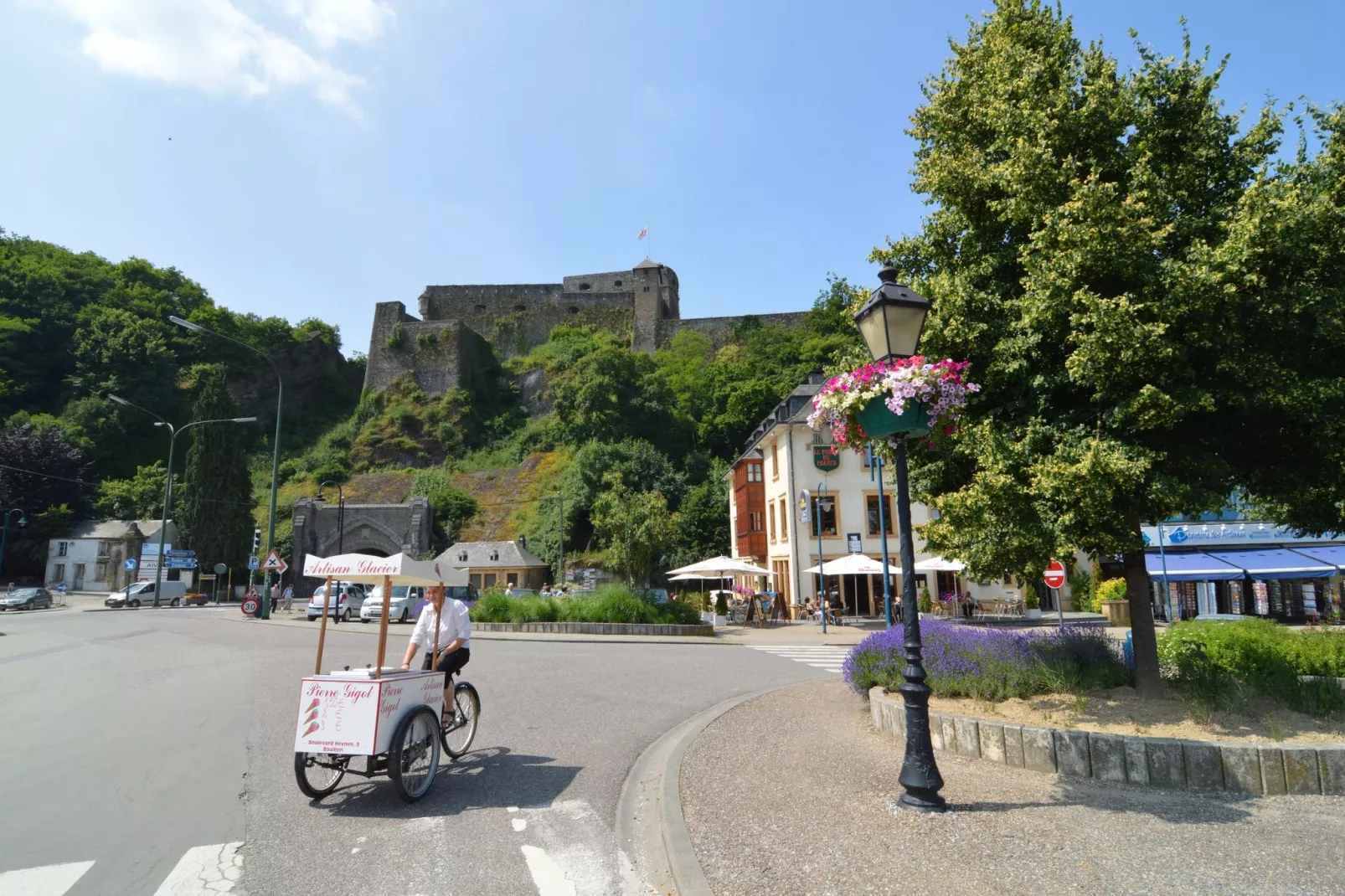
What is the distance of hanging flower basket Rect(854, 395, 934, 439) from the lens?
5.86 meters

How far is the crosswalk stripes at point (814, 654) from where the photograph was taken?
1538 cm

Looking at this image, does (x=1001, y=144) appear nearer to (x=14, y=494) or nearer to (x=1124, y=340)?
(x=1124, y=340)

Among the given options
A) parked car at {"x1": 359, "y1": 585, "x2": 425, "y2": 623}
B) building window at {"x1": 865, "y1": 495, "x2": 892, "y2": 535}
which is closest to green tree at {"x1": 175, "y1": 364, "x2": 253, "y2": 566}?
parked car at {"x1": 359, "y1": 585, "x2": 425, "y2": 623}

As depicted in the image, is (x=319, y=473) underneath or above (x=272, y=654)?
above

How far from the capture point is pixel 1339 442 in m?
6.16

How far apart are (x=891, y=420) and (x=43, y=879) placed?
6.07 meters

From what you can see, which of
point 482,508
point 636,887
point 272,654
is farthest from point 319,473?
point 636,887

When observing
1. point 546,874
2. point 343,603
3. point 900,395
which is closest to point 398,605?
point 343,603

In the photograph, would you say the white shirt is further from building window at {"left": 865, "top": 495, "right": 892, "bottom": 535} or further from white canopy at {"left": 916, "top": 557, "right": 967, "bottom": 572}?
building window at {"left": 865, "top": 495, "right": 892, "bottom": 535}

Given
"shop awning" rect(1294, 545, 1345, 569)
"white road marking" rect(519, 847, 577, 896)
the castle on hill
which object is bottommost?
"white road marking" rect(519, 847, 577, 896)

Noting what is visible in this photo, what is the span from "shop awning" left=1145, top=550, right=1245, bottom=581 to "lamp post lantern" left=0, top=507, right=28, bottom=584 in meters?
63.9

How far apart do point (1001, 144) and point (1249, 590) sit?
26.5 meters

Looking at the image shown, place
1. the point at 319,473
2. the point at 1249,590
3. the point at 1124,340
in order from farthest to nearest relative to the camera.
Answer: the point at 319,473
the point at 1249,590
the point at 1124,340

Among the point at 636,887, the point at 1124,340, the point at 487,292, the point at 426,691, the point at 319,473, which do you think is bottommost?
the point at 636,887
